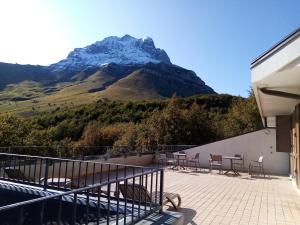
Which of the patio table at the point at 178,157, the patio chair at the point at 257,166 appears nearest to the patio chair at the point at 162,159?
the patio table at the point at 178,157

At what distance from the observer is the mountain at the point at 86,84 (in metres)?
74.2

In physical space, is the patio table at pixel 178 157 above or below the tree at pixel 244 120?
below

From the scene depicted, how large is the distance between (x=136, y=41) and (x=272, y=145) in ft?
587

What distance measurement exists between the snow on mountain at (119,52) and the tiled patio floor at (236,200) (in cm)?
13623

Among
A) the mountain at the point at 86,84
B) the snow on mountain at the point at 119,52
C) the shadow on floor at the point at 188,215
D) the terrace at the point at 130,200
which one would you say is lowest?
the shadow on floor at the point at 188,215

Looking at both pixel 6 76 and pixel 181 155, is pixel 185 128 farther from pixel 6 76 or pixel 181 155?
pixel 6 76

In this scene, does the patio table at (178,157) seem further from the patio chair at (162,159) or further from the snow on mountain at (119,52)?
the snow on mountain at (119,52)

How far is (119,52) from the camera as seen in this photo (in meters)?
176

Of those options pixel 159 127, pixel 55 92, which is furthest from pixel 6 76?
pixel 159 127

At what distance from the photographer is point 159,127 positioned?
75.0ft

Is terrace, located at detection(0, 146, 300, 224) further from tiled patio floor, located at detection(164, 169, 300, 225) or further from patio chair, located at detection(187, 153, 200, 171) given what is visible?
patio chair, located at detection(187, 153, 200, 171)

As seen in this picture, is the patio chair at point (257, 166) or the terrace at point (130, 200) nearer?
the terrace at point (130, 200)

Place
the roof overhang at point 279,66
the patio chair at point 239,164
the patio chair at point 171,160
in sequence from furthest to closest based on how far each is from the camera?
the patio chair at point 239,164
the patio chair at point 171,160
the roof overhang at point 279,66

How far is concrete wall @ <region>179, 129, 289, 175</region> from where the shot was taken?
50.5 ft
